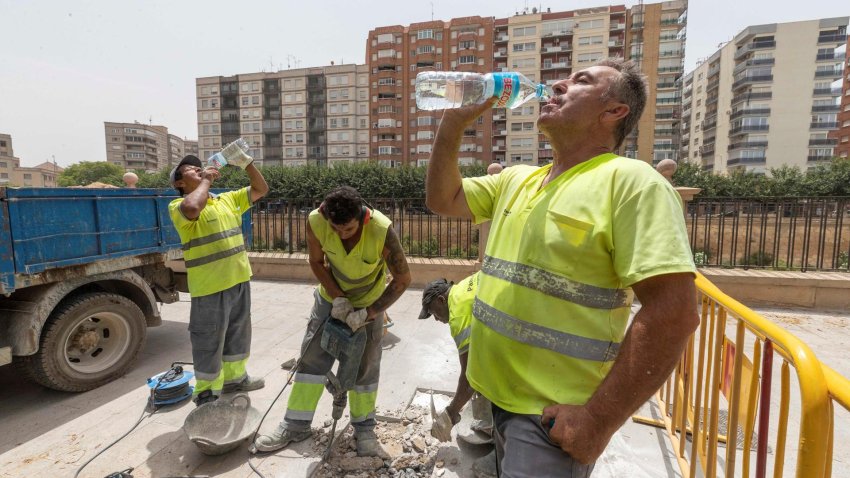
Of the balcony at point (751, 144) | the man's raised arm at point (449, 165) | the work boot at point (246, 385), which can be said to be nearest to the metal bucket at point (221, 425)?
the work boot at point (246, 385)

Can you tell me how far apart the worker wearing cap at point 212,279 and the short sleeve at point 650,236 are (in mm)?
3122

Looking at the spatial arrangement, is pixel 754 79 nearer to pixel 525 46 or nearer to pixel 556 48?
pixel 556 48

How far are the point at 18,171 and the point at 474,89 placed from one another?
401 ft

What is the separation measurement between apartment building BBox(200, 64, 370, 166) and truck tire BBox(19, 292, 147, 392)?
220 feet

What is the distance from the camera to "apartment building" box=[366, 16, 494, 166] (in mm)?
59875

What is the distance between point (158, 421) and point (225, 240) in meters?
1.54

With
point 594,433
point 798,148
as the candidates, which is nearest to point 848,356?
point 594,433

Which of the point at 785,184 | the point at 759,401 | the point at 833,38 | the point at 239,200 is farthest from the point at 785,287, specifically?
the point at 833,38

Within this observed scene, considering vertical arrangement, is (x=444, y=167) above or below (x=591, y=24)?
below

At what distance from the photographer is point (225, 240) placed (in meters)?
3.46

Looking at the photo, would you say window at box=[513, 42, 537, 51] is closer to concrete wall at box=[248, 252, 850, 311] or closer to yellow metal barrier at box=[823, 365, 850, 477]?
concrete wall at box=[248, 252, 850, 311]

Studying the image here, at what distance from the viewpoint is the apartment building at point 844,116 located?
59.2 metres

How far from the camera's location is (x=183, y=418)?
335 cm

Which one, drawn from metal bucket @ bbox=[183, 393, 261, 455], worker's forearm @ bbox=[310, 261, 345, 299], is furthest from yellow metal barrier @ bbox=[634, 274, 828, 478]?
metal bucket @ bbox=[183, 393, 261, 455]
